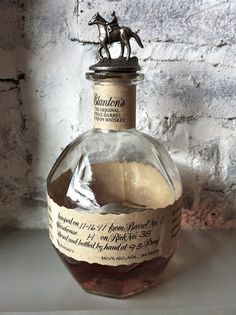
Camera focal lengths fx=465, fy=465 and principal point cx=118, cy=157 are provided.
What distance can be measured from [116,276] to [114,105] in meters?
0.16

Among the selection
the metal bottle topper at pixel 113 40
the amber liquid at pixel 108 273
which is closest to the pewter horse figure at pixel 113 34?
the metal bottle topper at pixel 113 40

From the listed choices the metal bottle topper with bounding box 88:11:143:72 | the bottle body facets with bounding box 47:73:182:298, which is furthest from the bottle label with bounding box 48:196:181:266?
the metal bottle topper with bounding box 88:11:143:72

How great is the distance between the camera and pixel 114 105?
440 mm

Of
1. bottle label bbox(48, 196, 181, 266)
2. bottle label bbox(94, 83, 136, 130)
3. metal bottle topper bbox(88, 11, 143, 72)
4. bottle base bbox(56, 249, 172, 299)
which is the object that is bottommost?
bottle base bbox(56, 249, 172, 299)

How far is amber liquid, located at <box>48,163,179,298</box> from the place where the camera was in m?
A: 0.45

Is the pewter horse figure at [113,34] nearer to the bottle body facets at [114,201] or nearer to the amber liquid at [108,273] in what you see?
the bottle body facets at [114,201]

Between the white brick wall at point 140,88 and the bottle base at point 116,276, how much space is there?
6.0 inches

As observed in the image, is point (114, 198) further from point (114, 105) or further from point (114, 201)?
point (114, 105)

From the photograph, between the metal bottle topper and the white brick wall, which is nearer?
the metal bottle topper

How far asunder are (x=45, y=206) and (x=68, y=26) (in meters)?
0.23

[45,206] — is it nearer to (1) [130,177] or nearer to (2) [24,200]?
(2) [24,200]

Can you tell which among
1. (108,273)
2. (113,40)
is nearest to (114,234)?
(108,273)

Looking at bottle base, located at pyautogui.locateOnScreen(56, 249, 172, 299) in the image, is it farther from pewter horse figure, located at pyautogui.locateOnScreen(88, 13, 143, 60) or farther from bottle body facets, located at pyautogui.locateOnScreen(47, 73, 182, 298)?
pewter horse figure, located at pyautogui.locateOnScreen(88, 13, 143, 60)

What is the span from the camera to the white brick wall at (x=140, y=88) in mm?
525
